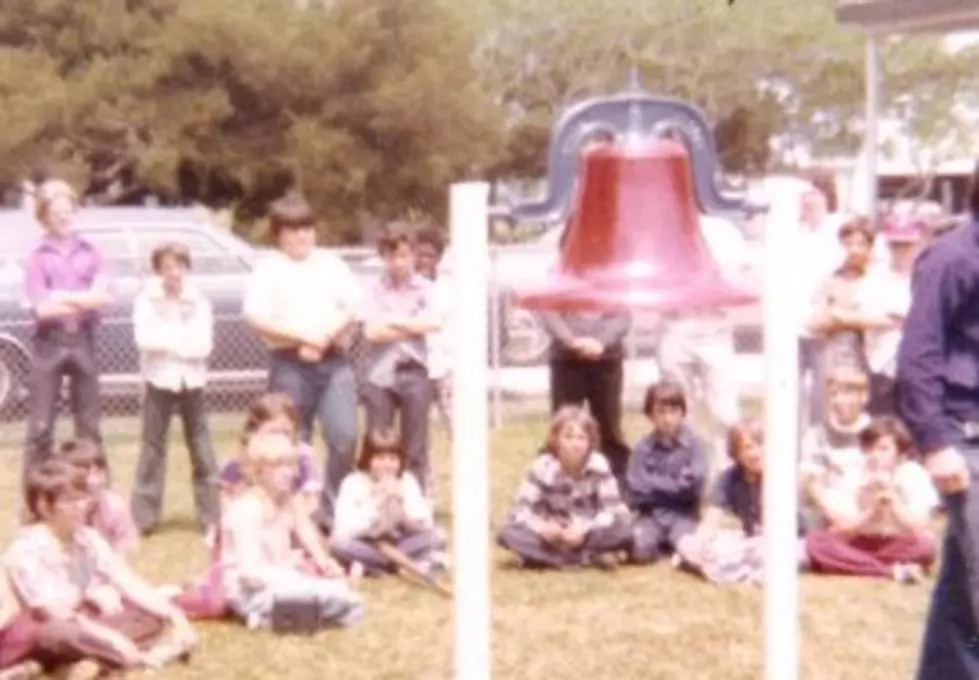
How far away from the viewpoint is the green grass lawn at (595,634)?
7.45 metres

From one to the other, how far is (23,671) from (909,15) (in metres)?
9.66

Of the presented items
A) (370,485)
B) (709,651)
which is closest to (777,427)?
(709,651)

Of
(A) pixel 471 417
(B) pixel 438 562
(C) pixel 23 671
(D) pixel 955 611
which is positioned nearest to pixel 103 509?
(C) pixel 23 671

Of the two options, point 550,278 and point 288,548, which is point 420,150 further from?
point 550,278

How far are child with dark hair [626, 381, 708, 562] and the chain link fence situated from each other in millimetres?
3670

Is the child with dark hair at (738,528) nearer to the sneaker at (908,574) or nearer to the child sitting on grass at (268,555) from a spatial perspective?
the sneaker at (908,574)

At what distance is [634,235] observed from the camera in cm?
405

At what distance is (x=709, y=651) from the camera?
7680mm

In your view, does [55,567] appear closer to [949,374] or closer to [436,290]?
[949,374]

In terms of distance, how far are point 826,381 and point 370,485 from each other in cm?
253

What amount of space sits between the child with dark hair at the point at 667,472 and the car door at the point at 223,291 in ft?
18.6

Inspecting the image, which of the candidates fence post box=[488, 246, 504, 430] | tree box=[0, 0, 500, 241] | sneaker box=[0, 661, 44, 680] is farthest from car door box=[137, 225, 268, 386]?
tree box=[0, 0, 500, 241]

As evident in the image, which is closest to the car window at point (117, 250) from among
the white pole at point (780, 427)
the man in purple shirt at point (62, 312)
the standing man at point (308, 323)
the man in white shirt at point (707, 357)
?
the man in purple shirt at point (62, 312)

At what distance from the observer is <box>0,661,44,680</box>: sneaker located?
726 cm
